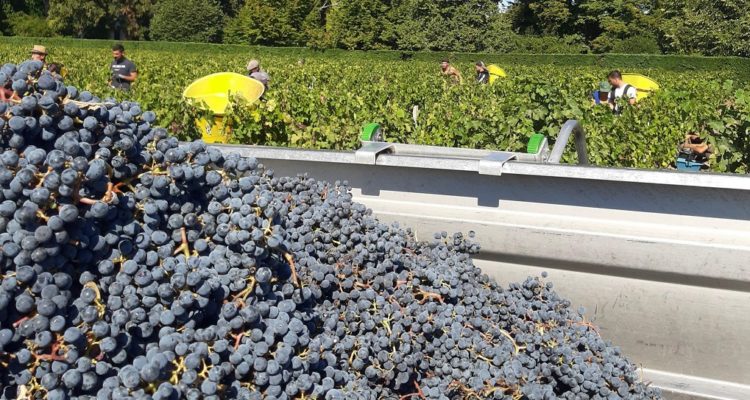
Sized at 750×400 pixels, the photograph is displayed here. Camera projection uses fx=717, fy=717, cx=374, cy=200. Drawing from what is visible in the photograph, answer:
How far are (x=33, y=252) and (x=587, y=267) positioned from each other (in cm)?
195

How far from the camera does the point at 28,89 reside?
1.50 meters

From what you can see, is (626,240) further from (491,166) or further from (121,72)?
(121,72)

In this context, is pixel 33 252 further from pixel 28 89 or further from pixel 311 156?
pixel 311 156

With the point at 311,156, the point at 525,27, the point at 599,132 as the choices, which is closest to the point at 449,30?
the point at 525,27

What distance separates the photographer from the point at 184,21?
56.4 metres

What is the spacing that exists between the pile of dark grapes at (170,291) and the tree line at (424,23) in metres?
42.2

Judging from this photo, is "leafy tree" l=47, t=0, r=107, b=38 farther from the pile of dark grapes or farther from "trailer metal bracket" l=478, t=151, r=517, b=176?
the pile of dark grapes

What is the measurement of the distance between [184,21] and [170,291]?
5858cm

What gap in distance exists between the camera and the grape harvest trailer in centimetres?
241

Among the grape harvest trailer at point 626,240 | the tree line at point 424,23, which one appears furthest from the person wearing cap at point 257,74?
the tree line at point 424,23

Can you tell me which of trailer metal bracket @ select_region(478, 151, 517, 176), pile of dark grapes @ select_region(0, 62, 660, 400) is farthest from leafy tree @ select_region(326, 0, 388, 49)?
pile of dark grapes @ select_region(0, 62, 660, 400)

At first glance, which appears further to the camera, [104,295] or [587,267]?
[587,267]

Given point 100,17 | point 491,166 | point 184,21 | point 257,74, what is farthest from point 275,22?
point 491,166

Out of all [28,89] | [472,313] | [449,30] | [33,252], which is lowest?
[472,313]
